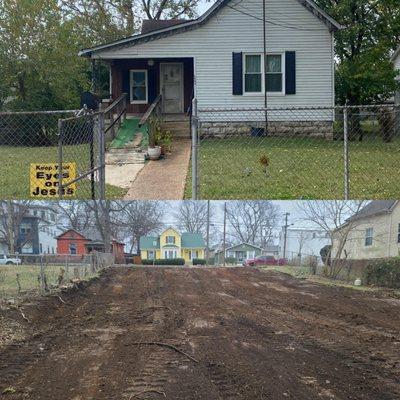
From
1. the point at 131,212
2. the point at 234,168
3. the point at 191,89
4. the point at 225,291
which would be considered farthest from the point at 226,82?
the point at 131,212

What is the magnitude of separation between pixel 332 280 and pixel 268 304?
104cm

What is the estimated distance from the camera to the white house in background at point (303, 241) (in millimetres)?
8383

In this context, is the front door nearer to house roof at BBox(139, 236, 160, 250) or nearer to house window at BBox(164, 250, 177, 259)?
house window at BBox(164, 250, 177, 259)

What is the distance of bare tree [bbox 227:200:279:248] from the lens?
830 cm

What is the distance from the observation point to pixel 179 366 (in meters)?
7.16

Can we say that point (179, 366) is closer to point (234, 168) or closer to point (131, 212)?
point (131, 212)

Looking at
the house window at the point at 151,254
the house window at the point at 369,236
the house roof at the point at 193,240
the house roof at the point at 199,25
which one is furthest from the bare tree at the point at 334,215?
the house roof at the point at 199,25

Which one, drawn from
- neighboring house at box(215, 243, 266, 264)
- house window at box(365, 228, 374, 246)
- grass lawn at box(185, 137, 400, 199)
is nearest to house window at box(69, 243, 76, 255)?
neighboring house at box(215, 243, 266, 264)

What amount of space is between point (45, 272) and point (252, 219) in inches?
135

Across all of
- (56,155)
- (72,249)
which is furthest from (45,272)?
(56,155)

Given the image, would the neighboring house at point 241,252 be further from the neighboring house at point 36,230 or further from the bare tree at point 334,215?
the neighboring house at point 36,230

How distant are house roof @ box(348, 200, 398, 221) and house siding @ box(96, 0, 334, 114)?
44.0ft

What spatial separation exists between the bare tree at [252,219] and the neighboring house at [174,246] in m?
0.45

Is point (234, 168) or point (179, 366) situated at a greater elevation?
point (234, 168)
